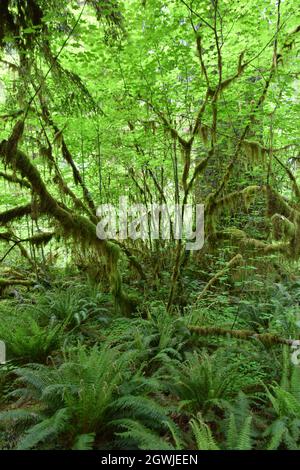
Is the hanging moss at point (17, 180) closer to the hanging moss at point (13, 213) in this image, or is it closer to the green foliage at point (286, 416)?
the hanging moss at point (13, 213)

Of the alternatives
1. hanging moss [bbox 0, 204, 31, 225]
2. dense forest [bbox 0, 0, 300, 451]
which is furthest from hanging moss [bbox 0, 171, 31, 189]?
hanging moss [bbox 0, 204, 31, 225]

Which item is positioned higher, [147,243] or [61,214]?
[61,214]

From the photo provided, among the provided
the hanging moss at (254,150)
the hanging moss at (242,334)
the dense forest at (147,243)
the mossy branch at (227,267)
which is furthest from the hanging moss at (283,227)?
the hanging moss at (242,334)

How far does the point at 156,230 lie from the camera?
7.60m

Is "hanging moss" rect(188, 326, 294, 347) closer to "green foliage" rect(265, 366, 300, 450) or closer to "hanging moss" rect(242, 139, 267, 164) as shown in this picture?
"green foliage" rect(265, 366, 300, 450)

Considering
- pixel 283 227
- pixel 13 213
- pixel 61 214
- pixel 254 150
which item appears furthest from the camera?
pixel 254 150

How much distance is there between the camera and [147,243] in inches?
311

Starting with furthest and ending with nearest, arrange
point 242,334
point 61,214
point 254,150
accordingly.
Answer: point 254,150 → point 61,214 → point 242,334

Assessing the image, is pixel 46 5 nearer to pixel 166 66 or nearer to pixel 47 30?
pixel 47 30

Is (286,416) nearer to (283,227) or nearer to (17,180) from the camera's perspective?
(283,227)

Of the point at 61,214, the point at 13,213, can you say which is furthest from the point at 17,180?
the point at 61,214

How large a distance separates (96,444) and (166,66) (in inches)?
199

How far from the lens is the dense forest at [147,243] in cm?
284
